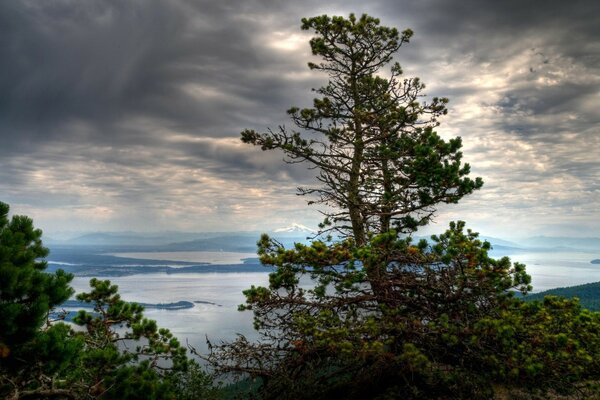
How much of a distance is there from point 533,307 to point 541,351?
4.63ft

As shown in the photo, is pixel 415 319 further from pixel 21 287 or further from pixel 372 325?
pixel 21 287

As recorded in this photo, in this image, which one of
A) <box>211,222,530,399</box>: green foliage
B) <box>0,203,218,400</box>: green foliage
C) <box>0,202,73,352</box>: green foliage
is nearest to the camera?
<box>0,202,73,352</box>: green foliage

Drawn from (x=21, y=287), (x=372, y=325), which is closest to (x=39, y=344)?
(x=21, y=287)

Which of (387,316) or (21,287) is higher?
(21,287)

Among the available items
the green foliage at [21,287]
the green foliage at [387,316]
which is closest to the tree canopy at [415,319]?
the green foliage at [387,316]

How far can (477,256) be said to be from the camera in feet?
30.1

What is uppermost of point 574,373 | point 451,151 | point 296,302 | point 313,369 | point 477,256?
point 451,151

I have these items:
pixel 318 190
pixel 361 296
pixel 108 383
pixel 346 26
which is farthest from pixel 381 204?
pixel 108 383

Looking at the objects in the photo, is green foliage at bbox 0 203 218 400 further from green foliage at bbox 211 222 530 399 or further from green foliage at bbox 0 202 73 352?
A: green foliage at bbox 211 222 530 399

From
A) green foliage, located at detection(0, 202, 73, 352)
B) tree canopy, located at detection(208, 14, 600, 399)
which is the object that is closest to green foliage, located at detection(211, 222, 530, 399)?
tree canopy, located at detection(208, 14, 600, 399)

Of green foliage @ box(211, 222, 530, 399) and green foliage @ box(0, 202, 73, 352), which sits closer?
green foliage @ box(0, 202, 73, 352)

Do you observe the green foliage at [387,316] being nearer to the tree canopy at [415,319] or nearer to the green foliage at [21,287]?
the tree canopy at [415,319]

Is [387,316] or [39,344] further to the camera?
[387,316]

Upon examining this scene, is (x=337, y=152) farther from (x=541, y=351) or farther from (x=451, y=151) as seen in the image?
(x=541, y=351)
